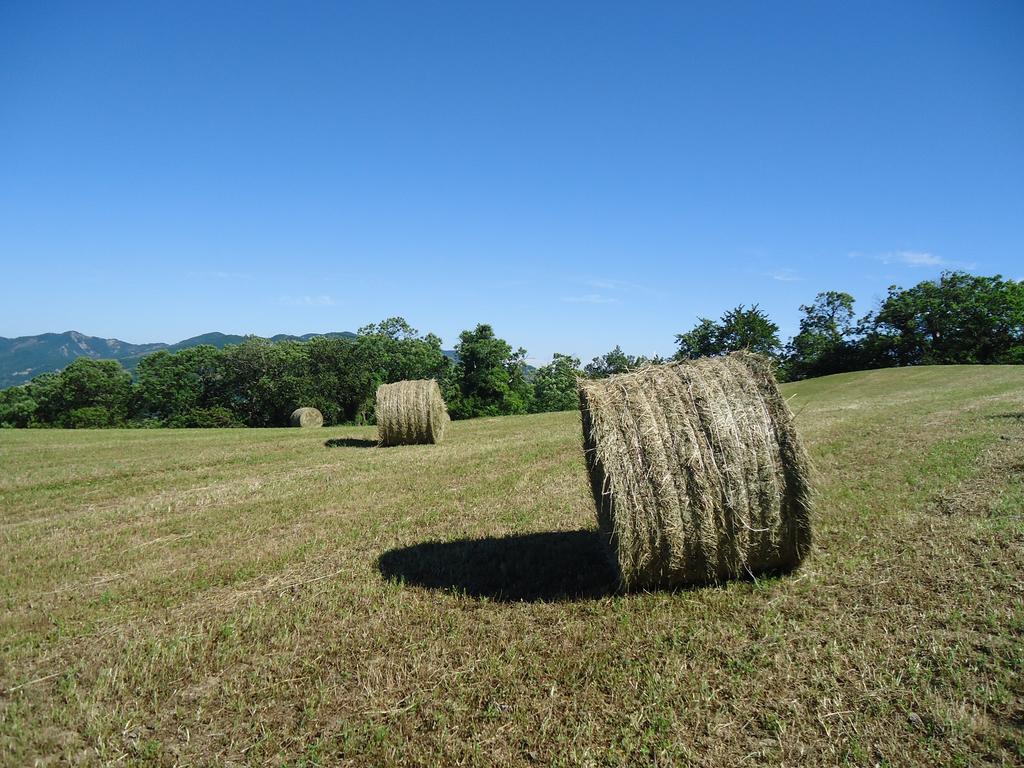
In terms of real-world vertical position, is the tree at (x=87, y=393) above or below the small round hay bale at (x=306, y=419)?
above

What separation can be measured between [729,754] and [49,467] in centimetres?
1872

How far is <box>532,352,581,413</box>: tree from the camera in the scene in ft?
217

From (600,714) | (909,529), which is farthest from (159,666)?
(909,529)

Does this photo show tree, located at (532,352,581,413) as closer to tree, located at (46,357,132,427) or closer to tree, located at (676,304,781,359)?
tree, located at (676,304,781,359)

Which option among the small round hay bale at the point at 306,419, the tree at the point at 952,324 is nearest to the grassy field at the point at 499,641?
the small round hay bale at the point at 306,419

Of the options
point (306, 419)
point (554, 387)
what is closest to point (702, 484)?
point (306, 419)

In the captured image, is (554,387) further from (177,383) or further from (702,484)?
(702,484)

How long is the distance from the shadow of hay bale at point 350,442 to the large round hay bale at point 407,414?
3.46 feet

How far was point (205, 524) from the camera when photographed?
8.51 metres

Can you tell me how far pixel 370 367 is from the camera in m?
58.6

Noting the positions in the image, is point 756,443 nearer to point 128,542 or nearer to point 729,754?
point 729,754

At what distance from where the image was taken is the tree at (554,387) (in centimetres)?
6619

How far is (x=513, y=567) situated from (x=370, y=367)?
2160 inches

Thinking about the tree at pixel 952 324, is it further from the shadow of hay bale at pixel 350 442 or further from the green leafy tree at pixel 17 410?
the green leafy tree at pixel 17 410
